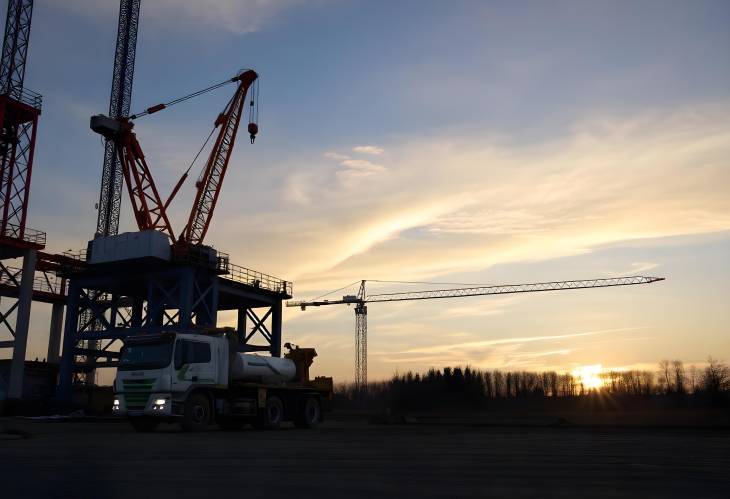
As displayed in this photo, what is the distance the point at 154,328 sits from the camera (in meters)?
46.0

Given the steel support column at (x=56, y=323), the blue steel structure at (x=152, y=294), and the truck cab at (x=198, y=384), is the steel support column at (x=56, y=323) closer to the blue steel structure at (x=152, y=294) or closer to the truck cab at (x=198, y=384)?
the blue steel structure at (x=152, y=294)

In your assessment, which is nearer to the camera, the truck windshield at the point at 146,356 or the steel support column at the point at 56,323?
the truck windshield at the point at 146,356

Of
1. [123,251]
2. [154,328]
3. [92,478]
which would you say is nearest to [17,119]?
[123,251]

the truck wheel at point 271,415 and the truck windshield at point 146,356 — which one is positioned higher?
the truck windshield at point 146,356

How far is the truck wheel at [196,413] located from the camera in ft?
74.9

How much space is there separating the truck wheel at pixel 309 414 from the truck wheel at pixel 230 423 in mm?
3230

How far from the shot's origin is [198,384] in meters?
23.5

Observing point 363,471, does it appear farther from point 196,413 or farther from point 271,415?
point 271,415

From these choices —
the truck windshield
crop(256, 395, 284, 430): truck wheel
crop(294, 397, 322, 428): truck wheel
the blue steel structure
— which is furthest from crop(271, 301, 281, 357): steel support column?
the truck windshield

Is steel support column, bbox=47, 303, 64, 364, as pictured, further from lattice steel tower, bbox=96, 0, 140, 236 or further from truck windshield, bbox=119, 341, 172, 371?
truck windshield, bbox=119, 341, 172, 371

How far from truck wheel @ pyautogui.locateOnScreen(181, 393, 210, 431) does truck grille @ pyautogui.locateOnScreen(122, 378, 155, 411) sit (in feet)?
4.67

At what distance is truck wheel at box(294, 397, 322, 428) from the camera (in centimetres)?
2927

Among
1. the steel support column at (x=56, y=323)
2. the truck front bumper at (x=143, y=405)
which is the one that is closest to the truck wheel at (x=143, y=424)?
the truck front bumper at (x=143, y=405)

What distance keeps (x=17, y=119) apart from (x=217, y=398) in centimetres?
3667
